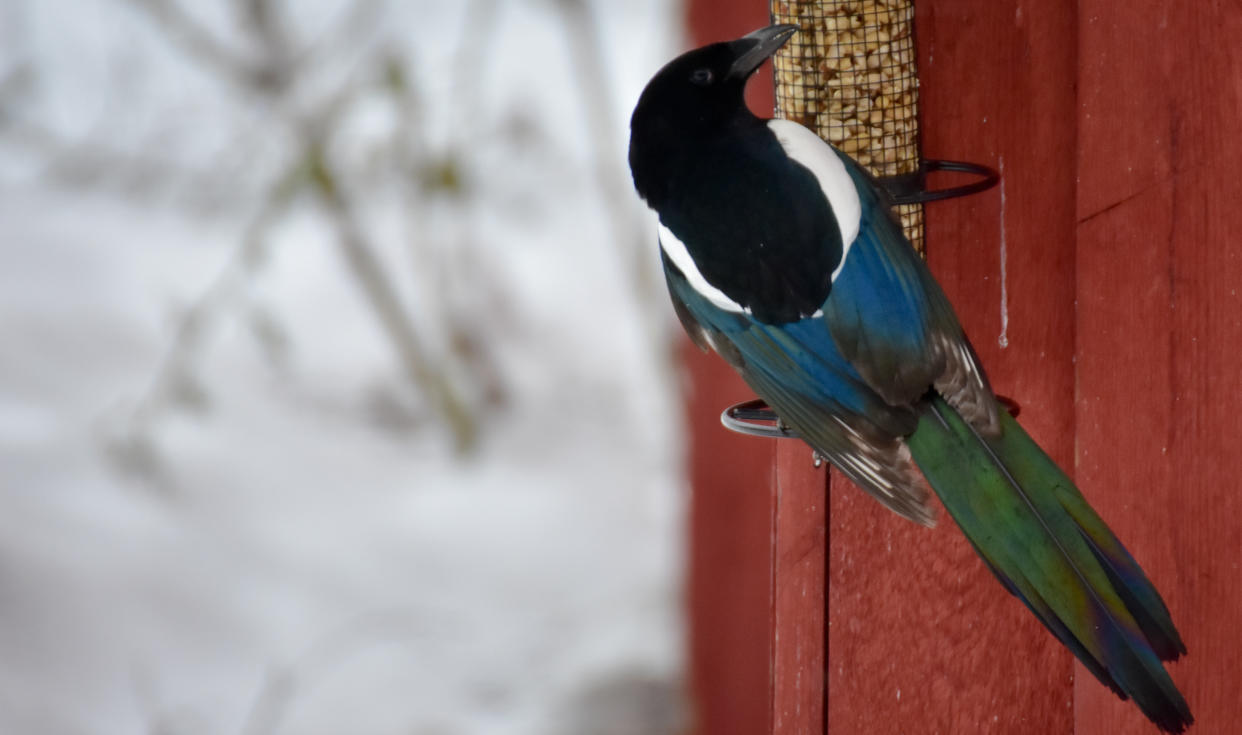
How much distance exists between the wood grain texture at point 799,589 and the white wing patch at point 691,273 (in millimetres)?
186

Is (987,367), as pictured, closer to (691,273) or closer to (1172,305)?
(1172,305)

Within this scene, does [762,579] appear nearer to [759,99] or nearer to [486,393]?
[759,99]

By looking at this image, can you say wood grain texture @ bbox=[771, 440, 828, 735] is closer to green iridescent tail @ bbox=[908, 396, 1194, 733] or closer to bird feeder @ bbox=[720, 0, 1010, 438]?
bird feeder @ bbox=[720, 0, 1010, 438]

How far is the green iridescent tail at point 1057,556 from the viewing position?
807 mm

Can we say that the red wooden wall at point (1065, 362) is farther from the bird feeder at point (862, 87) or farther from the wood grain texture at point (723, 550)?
the wood grain texture at point (723, 550)

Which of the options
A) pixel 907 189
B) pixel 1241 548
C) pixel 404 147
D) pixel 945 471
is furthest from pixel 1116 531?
pixel 404 147

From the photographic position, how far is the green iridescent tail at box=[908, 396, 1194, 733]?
81 centimetres

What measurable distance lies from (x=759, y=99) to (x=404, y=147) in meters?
0.91

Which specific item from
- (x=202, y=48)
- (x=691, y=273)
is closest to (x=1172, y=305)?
(x=691, y=273)

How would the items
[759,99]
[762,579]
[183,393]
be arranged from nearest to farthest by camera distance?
[759,99] < [762,579] < [183,393]

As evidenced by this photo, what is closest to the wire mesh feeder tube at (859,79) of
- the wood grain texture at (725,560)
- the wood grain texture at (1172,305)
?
the wood grain texture at (1172,305)

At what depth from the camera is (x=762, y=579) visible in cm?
148

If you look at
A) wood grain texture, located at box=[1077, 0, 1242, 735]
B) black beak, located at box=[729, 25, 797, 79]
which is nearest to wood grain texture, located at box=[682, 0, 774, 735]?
black beak, located at box=[729, 25, 797, 79]

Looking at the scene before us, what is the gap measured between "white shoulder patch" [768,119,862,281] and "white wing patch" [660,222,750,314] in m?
0.09
